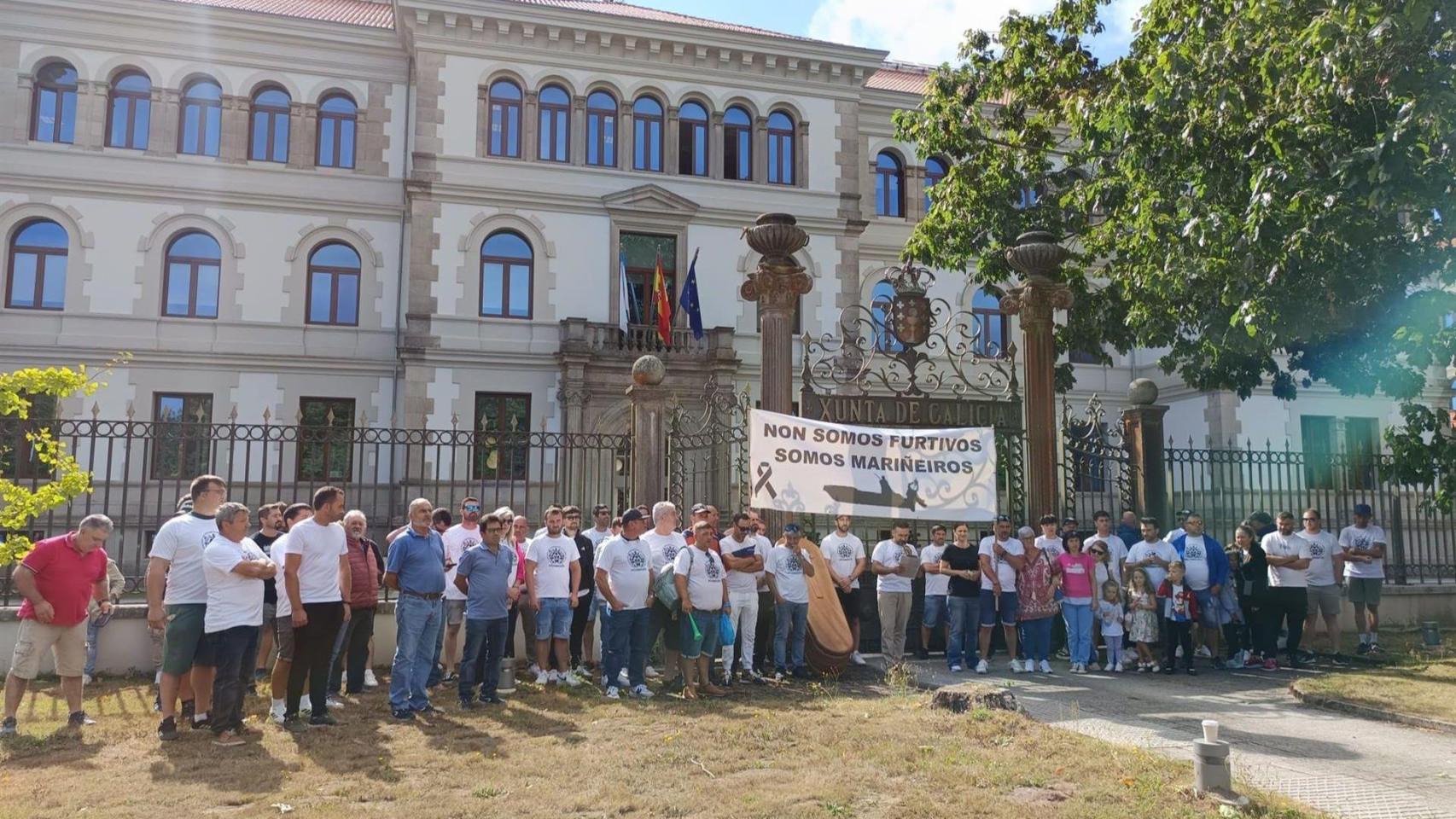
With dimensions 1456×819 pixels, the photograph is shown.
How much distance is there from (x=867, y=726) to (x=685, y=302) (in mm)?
17904

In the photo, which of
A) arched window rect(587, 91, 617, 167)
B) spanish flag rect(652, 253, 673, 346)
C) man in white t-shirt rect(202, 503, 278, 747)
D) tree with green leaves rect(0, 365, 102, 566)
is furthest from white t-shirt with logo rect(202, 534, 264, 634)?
arched window rect(587, 91, 617, 167)

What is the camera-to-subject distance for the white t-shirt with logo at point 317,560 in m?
8.30

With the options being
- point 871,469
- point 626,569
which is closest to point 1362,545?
point 871,469

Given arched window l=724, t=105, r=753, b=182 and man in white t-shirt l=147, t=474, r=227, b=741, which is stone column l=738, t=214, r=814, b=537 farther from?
arched window l=724, t=105, r=753, b=182

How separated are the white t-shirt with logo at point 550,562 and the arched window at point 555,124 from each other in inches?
715

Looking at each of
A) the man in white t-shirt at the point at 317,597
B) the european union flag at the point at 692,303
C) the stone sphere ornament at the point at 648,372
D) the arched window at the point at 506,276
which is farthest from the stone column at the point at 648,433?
the arched window at the point at 506,276

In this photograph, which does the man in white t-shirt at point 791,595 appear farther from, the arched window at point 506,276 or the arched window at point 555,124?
the arched window at point 555,124

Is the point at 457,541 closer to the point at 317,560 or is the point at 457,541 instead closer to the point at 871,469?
the point at 317,560

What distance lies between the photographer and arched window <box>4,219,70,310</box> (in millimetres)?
24469

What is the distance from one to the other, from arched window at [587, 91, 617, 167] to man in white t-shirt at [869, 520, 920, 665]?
18.0 m

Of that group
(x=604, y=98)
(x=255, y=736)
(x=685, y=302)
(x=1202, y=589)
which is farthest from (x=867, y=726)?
(x=604, y=98)

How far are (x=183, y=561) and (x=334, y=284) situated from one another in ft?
64.5

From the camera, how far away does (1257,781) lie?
21.0 feet

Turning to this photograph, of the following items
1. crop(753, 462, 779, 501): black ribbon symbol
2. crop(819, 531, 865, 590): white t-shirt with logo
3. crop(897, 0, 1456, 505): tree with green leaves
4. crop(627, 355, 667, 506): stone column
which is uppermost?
crop(897, 0, 1456, 505): tree with green leaves
